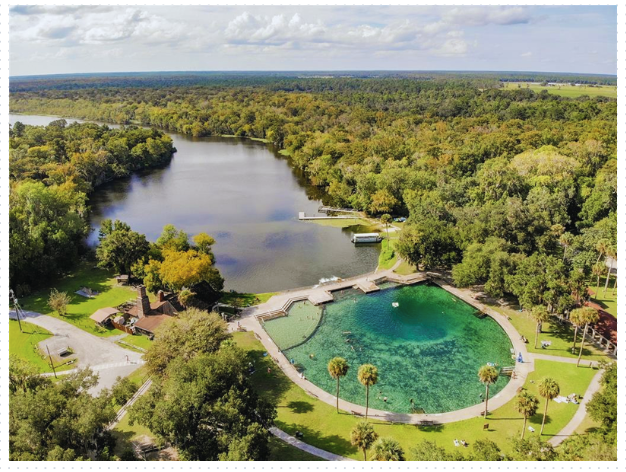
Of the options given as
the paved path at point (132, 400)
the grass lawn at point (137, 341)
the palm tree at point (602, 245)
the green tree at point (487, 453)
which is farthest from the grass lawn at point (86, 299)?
the palm tree at point (602, 245)

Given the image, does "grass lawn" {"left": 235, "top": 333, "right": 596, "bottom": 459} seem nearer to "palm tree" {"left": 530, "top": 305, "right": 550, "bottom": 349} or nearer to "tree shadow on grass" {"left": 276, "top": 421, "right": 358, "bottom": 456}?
"tree shadow on grass" {"left": 276, "top": 421, "right": 358, "bottom": 456}

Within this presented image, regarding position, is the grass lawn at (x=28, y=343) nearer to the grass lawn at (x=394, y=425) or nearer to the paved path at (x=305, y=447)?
the grass lawn at (x=394, y=425)

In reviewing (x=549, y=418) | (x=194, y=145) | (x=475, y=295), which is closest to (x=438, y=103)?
(x=194, y=145)

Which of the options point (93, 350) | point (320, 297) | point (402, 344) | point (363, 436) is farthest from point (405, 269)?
point (93, 350)

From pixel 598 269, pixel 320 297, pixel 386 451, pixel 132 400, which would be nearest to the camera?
pixel 386 451

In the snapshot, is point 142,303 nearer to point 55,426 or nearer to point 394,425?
point 55,426

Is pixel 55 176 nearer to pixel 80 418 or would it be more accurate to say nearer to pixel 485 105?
pixel 80 418
